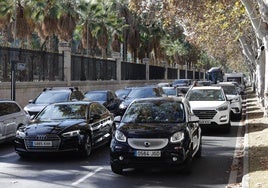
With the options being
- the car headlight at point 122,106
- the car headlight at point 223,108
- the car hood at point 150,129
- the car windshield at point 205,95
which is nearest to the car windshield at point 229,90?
the car windshield at point 205,95

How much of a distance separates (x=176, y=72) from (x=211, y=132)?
63254mm

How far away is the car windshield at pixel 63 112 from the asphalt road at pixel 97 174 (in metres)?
1.04

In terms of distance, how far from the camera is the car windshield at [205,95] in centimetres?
1847

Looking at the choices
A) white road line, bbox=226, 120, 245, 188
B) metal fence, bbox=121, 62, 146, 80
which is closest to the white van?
white road line, bbox=226, 120, 245, 188

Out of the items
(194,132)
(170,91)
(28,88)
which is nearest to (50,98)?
(28,88)

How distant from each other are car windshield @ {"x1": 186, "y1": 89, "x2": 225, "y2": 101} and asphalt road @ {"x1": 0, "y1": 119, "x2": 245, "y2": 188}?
5866 millimetres

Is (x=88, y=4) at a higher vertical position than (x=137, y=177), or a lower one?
higher

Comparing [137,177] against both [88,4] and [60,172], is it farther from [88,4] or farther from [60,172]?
[88,4]

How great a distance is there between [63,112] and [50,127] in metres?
1.29

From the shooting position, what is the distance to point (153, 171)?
32.8ft

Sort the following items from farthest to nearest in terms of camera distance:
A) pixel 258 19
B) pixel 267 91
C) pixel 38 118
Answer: pixel 267 91 → pixel 258 19 → pixel 38 118

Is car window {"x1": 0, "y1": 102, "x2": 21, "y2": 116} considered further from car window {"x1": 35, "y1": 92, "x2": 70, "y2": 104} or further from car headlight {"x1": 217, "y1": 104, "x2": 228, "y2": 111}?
car headlight {"x1": 217, "y1": 104, "x2": 228, "y2": 111}

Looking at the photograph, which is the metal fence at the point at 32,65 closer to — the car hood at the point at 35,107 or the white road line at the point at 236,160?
the car hood at the point at 35,107

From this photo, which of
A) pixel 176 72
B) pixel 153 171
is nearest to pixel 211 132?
pixel 153 171
